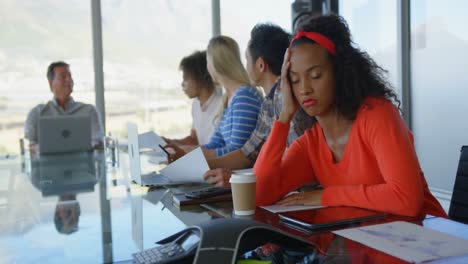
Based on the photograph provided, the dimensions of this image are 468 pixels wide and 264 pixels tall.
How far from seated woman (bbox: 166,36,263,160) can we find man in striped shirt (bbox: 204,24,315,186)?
4.5 inches

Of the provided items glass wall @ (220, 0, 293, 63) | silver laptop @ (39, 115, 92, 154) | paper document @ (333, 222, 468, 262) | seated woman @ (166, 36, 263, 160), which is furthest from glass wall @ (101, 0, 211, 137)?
paper document @ (333, 222, 468, 262)

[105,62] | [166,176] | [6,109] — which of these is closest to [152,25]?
[105,62]

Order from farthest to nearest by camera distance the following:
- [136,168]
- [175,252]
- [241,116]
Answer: [241,116]
[136,168]
[175,252]

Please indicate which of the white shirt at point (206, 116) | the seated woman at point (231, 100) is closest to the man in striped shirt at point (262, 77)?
the seated woman at point (231, 100)

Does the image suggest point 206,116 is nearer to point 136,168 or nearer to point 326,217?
point 136,168

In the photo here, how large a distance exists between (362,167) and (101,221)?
76 centimetres

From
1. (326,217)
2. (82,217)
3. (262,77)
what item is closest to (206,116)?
(262,77)

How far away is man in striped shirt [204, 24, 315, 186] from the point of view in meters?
2.13

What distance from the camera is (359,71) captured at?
147cm

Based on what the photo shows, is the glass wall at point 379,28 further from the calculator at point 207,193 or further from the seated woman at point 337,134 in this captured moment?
the calculator at point 207,193

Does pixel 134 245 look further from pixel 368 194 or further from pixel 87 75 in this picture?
pixel 87 75

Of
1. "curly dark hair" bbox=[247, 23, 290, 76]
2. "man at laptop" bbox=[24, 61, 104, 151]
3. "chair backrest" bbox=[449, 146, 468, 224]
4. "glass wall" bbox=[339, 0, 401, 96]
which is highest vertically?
"glass wall" bbox=[339, 0, 401, 96]

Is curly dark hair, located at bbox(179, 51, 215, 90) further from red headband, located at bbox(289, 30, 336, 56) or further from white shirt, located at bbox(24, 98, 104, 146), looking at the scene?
red headband, located at bbox(289, 30, 336, 56)

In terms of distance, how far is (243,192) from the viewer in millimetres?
1255
